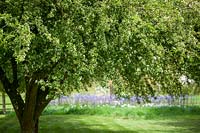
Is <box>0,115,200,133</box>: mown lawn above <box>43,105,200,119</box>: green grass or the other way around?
the other way around

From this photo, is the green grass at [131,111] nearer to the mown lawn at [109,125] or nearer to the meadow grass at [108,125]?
the mown lawn at [109,125]

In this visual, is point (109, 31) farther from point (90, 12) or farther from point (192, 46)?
point (192, 46)

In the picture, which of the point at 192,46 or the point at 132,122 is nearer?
the point at 192,46

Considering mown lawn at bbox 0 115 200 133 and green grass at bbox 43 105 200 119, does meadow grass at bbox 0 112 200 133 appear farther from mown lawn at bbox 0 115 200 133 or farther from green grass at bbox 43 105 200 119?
green grass at bbox 43 105 200 119

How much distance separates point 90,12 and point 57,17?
0.95 m

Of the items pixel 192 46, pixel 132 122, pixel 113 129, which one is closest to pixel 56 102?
pixel 132 122

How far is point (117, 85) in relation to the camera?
9734 mm

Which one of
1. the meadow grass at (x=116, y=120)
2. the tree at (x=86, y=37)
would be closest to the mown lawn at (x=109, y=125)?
the meadow grass at (x=116, y=120)

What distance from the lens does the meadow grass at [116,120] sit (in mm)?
17859

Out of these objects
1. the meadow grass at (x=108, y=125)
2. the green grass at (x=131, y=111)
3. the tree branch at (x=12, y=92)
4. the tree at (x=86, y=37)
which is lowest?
the meadow grass at (x=108, y=125)

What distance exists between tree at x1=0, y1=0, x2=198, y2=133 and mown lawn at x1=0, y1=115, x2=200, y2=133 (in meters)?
8.04

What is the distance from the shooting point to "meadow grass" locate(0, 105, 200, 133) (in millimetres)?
17859

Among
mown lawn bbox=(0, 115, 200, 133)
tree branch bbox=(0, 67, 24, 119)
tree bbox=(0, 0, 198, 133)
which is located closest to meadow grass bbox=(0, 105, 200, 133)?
mown lawn bbox=(0, 115, 200, 133)

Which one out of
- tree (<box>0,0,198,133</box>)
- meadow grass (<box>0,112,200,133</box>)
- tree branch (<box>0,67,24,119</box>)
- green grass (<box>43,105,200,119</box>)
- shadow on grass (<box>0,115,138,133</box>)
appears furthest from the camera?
green grass (<box>43,105,200,119</box>)
